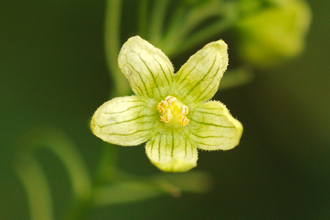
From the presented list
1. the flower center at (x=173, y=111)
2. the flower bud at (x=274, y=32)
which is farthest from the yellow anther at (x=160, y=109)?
the flower bud at (x=274, y=32)

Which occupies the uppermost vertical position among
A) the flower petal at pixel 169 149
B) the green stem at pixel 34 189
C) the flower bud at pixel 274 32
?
the flower bud at pixel 274 32

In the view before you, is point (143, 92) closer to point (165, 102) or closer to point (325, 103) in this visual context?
point (165, 102)

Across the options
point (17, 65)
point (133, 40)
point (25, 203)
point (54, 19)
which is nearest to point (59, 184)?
point (25, 203)

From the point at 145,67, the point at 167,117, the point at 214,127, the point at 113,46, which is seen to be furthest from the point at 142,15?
the point at 214,127

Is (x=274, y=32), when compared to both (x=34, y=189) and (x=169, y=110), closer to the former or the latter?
(x=169, y=110)

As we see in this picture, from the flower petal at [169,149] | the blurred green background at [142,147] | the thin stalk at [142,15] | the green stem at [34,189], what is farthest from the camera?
the blurred green background at [142,147]

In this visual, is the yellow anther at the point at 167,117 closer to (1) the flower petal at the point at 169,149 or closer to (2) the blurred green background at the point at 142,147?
(1) the flower petal at the point at 169,149

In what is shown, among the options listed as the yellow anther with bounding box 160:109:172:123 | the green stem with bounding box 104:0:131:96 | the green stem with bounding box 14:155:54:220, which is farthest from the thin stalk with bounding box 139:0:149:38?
the green stem with bounding box 14:155:54:220
